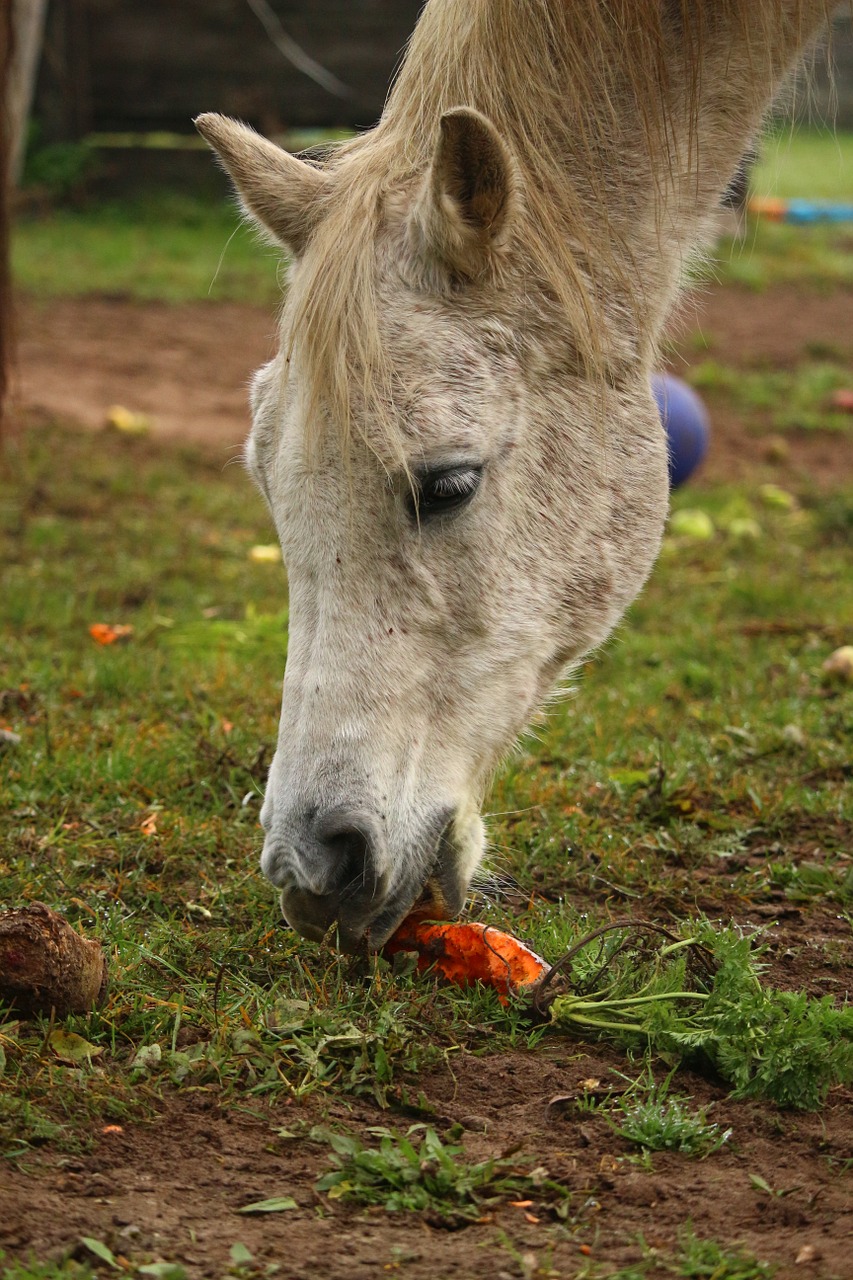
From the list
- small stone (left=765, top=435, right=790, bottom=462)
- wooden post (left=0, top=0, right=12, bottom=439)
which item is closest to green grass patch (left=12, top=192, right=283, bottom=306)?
small stone (left=765, top=435, right=790, bottom=462)

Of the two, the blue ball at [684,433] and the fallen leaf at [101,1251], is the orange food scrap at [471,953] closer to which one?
the fallen leaf at [101,1251]

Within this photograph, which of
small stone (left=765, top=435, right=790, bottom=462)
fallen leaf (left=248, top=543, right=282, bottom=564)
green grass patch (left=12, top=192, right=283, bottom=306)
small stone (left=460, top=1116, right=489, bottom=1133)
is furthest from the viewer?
green grass patch (left=12, top=192, right=283, bottom=306)

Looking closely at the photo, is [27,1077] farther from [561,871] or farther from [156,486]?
[156,486]

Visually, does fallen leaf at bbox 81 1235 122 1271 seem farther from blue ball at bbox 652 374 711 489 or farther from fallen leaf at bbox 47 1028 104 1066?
blue ball at bbox 652 374 711 489

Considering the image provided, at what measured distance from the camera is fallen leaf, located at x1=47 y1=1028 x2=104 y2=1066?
2.29m

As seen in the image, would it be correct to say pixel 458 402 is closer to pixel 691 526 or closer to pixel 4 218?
pixel 4 218

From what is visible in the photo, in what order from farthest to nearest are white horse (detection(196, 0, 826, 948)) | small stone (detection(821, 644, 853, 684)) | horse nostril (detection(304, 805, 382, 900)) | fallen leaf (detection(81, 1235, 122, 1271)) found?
small stone (detection(821, 644, 853, 684))
white horse (detection(196, 0, 826, 948))
horse nostril (detection(304, 805, 382, 900))
fallen leaf (detection(81, 1235, 122, 1271))

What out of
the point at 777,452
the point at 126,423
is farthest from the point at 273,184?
the point at 777,452

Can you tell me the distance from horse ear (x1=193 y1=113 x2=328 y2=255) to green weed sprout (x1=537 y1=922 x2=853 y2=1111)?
152 centimetres

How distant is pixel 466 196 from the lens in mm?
2484

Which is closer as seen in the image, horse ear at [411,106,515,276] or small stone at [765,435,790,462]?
horse ear at [411,106,515,276]

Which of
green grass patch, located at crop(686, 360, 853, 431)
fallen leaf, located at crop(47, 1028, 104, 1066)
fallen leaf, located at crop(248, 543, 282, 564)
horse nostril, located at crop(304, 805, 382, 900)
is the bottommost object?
fallen leaf, located at crop(248, 543, 282, 564)

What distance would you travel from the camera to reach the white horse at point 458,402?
2.39 m

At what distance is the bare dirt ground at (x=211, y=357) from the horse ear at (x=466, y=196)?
434 cm
